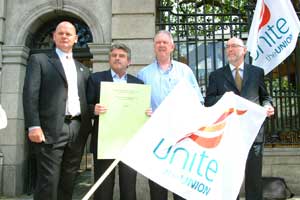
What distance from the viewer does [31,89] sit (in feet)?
11.9

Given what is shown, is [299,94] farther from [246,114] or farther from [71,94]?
[71,94]

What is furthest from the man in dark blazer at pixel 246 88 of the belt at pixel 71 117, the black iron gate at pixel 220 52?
the black iron gate at pixel 220 52

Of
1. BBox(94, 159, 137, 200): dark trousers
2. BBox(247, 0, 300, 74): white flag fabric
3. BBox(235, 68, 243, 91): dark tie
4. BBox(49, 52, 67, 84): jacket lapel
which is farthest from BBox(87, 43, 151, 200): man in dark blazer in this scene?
BBox(247, 0, 300, 74): white flag fabric

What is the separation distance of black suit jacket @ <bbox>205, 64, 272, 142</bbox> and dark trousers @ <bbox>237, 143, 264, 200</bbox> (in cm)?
14

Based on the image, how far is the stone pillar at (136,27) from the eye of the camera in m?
6.91

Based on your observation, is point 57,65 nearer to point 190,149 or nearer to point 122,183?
point 122,183

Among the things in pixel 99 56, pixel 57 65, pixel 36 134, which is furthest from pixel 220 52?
pixel 36 134

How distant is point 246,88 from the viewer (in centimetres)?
426

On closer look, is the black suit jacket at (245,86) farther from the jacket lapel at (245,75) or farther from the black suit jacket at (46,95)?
the black suit jacket at (46,95)

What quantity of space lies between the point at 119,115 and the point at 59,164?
0.76 meters

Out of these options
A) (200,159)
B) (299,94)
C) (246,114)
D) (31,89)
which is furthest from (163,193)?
(299,94)

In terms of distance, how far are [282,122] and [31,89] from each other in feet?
17.2

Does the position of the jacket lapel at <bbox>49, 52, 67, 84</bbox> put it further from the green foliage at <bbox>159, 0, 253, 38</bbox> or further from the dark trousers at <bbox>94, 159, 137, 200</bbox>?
the green foliage at <bbox>159, 0, 253, 38</bbox>

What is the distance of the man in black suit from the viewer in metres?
3.62
